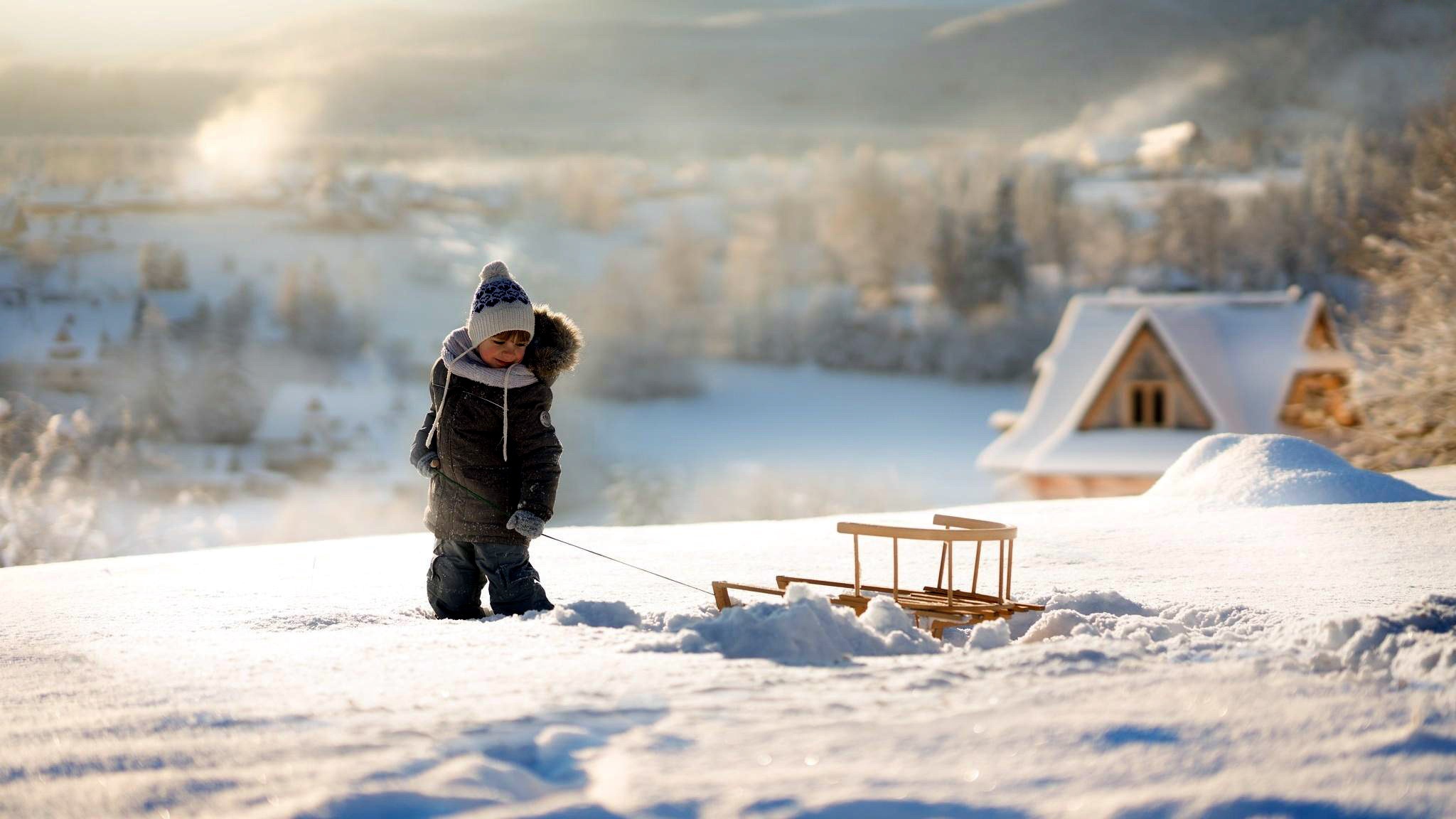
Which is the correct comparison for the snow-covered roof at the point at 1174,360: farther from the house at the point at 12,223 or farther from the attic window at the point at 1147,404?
the house at the point at 12,223

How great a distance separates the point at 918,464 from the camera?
2861 cm

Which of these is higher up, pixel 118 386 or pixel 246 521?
pixel 118 386

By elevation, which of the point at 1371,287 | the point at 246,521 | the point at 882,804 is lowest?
the point at 246,521

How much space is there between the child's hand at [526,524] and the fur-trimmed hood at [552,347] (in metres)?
0.48

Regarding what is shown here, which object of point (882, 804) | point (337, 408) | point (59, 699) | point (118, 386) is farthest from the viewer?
point (337, 408)

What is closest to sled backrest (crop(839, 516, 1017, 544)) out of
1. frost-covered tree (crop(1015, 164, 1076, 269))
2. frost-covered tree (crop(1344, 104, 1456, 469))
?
frost-covered tree (crop(1344, 104, 1456, 469))

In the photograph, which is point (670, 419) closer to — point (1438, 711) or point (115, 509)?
point (115, 509)

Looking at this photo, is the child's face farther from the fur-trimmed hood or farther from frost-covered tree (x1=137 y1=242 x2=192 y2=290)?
frost-covered tree (x1=137 y1=242 x2=192 y2=290)

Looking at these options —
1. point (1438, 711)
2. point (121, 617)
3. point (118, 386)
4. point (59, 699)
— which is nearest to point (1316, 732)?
point (1438, 711)

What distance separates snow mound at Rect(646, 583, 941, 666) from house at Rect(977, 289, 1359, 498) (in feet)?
41.4

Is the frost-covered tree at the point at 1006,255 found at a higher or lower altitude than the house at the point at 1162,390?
higher

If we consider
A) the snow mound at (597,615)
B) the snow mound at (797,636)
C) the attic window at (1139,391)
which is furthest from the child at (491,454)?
the attic window at (1139,391)

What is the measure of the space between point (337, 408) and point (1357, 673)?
1029 inches

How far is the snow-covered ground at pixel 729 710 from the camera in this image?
6.70 feet
